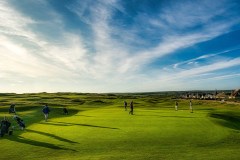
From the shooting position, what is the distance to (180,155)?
2166 centimetres

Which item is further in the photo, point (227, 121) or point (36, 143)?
point (227, 121)

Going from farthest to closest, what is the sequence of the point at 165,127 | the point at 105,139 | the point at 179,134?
the point at 165,127 → the point at 179,134 → the point at 105,139

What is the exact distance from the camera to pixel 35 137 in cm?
2923

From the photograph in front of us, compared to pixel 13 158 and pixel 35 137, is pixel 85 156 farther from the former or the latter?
pixel 35 137

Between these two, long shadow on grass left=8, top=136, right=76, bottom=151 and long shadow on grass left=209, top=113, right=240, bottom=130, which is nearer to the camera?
long shadow on grass left=8, top=136, right=76, bottom=151

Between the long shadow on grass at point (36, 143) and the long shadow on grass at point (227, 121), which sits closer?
the long shadow on grass at point (36, 143)

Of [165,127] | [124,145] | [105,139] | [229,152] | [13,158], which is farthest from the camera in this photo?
[165,127]

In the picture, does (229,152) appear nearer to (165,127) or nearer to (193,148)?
(193,148)

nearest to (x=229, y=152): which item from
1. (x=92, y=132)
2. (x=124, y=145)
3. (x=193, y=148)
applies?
(x=193, y=148)

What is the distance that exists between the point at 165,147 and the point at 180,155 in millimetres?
2594

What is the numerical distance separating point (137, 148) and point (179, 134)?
6.92m

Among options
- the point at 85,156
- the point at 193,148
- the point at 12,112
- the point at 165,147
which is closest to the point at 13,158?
the point at 85,156

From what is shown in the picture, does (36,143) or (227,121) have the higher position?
(227,121)

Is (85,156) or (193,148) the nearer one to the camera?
(85,156)
